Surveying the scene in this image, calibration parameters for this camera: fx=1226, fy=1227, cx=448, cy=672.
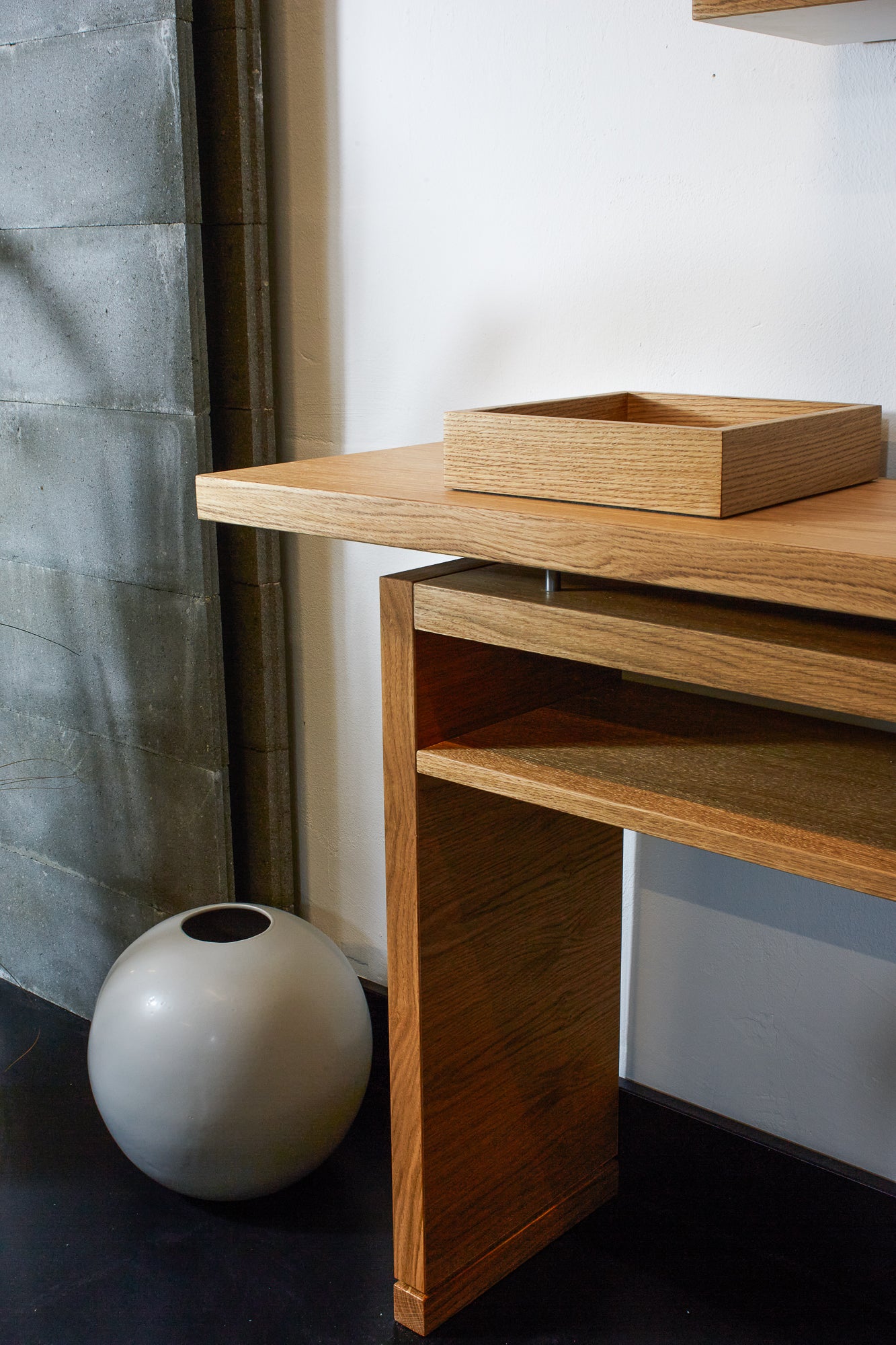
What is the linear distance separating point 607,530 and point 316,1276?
1105 millimetres

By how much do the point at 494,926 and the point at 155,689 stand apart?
81 centimetres

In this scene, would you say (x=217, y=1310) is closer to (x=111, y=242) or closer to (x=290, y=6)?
(x=111, y=242)

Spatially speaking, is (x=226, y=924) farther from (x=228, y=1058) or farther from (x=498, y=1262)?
(x=498, y=1262)

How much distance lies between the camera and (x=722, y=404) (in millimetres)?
1404

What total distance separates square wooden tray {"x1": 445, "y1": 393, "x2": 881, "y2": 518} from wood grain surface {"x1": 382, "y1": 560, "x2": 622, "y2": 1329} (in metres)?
0.18

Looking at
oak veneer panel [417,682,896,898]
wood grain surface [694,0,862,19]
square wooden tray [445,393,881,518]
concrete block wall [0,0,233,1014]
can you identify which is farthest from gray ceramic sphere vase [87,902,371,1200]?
wood grain surface [694,0,862,19]

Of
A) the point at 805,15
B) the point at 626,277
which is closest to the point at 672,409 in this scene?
A: the point at 626,277

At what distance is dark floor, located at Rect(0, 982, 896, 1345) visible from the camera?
1.48 metres

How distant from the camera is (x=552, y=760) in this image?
3.97 ft

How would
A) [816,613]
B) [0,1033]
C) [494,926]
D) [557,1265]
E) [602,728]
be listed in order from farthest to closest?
[0,1033] → [557,1265] → [494,926] → [602,728] → [816,613]

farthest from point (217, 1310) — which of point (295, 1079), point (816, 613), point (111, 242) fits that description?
point (111, 242)

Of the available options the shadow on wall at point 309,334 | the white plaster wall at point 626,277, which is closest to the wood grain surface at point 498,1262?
the white plaster wall at point 626,277

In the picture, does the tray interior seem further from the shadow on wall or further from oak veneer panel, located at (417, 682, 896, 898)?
the shadow on wall

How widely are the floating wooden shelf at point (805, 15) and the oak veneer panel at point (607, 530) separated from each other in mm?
424
